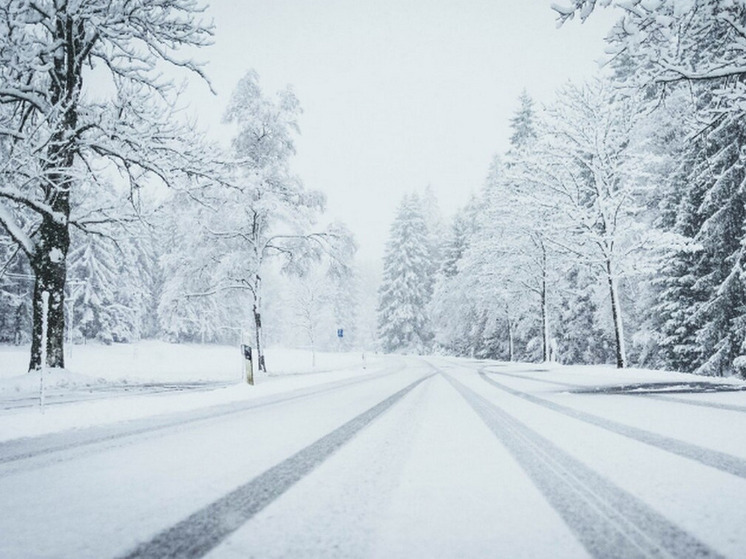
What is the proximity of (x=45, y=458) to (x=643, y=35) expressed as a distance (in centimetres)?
777

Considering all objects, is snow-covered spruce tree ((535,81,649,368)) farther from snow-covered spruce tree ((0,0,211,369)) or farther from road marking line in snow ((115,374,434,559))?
road marking line in snow ((115,374,434,559))

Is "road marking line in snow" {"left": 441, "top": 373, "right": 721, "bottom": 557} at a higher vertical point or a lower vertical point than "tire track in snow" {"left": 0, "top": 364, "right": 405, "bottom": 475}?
higher

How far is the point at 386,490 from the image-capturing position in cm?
236

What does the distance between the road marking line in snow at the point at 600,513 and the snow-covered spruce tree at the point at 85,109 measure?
12.3 meters

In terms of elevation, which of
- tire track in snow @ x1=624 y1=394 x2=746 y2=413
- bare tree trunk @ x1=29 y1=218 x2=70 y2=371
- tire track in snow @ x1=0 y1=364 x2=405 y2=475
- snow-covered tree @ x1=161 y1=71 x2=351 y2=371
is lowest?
tire track in snow @ x1=624 y1=394 x2=746 y2=413

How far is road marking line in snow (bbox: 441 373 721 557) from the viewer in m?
1.55

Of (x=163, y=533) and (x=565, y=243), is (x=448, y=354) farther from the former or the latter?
(x=163, y=533)

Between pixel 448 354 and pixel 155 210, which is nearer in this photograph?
pixel 155 210

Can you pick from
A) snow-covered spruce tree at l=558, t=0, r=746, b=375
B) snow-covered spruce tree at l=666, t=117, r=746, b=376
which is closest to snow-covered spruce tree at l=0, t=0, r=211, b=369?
snow-covered spruce tree at l=558, t=0, r=746, b=375

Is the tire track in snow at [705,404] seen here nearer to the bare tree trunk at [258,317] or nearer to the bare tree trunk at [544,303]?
the bare tree trunk at [258,317]

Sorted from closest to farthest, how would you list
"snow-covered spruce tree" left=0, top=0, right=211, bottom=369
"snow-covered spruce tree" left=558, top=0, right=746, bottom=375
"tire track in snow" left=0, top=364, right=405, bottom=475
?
"tire track in snow" left=0, top=364, right=405, bottom=475
"snow-covered spruce tree" left=558, top=0, right=746, bottom=375
"snow-covered spruce tree" left=0, top=0, right=211, bottom=369

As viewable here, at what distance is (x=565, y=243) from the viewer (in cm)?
2030

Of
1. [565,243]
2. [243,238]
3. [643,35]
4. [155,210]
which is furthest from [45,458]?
[565,243]

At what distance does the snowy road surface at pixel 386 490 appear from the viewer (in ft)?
5.37
